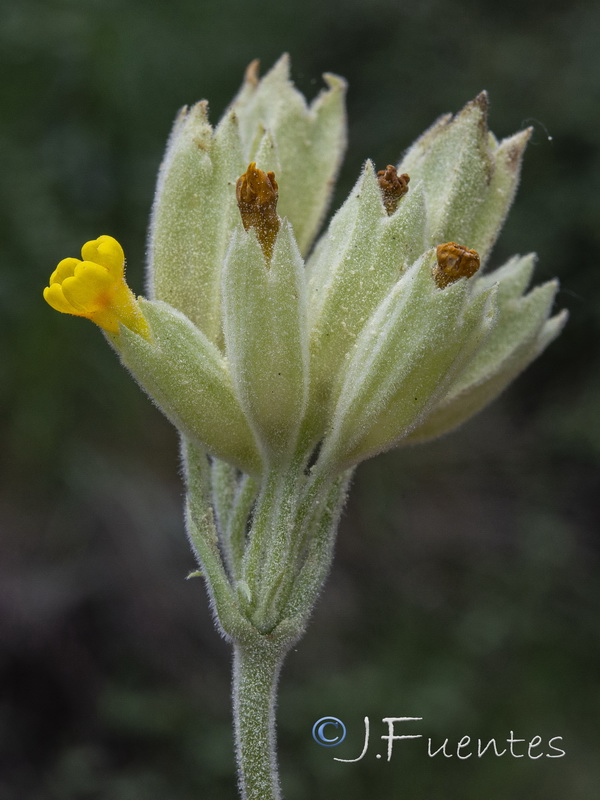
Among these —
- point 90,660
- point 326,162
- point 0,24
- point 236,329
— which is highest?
point 0,24

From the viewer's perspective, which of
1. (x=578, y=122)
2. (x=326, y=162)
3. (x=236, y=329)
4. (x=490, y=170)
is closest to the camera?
(x=236, y=329)

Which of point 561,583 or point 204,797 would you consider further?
point 561,583

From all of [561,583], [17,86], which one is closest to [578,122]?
[561,583]

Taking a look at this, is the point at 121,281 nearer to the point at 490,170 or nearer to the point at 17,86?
the point at 490,170

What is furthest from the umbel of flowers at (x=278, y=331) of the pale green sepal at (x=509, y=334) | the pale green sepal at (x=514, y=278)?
the pale green sepal at (x=514, y=278)

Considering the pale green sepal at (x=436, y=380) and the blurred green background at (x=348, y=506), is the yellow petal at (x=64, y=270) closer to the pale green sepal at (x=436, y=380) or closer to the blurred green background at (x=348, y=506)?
the pale green sepal at (x=436, y=380)

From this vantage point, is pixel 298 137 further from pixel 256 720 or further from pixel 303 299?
pixel 256 720

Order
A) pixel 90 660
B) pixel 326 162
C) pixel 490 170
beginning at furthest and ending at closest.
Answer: pixel 90 660 < pixel 326 162 < pixel 490 170
